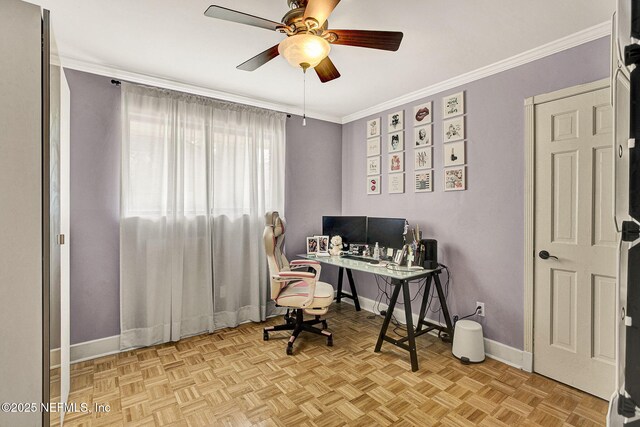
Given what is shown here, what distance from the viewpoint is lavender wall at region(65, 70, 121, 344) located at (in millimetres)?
2611

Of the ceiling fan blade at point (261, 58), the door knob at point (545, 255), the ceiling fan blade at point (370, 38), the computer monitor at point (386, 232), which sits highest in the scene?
the ceiling fan blade at point (261, 58)

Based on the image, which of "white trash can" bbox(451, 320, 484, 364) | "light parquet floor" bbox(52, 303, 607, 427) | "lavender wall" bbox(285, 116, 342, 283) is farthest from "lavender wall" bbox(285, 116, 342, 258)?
"white trash can" bbox(451, 320, 484, 364)

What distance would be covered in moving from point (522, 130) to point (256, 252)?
2.89 meters

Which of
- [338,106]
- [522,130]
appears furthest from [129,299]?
[522,130]

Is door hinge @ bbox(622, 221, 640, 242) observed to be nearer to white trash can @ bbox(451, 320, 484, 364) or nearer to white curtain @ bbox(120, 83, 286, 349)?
white trash can @ bbox(451, 320, 484, 364)

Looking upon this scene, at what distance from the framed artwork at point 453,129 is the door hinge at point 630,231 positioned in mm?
2274

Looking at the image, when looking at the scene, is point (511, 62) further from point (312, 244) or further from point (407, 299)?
point (312, 244)

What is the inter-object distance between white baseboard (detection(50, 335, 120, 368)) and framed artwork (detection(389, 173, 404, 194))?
327 cm

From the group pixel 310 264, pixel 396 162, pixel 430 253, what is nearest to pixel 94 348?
pixel 310 264

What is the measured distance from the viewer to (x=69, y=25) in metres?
2.10

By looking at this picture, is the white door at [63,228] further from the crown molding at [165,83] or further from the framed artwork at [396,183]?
the framed artwork at [396,183]

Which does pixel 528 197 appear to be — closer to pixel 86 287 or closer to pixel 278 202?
pixel 278 202

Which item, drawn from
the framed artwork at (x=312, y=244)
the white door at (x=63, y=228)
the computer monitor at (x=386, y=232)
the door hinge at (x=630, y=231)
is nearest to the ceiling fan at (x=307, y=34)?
the white door at (x=63, y=228)

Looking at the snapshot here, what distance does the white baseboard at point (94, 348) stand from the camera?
2.60 meters
